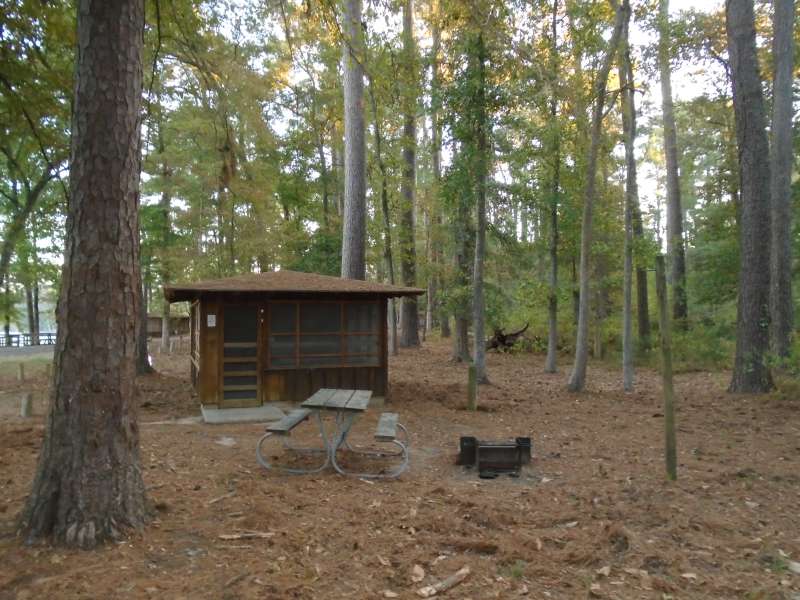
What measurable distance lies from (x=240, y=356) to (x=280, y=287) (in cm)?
146

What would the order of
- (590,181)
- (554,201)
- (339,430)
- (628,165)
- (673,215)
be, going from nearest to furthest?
(339,430) → (590,181) → (628,165) → (554,201) → (673,215)

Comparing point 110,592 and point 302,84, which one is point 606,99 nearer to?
point 110,592

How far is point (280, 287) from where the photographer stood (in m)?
9.14

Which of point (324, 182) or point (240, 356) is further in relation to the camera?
point (324, 182)

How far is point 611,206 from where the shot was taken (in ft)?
50.9

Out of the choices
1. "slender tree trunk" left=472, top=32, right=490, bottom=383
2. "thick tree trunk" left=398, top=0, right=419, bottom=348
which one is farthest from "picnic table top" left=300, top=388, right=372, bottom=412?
"thick tree trunk" left=398, top=0, right=419, bottom=348

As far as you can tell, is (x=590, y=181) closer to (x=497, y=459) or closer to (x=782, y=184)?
(x=782, y=184)

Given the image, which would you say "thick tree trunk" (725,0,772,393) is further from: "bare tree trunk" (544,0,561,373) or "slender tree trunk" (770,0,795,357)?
"bare tree trunk" (544,0,561,373)

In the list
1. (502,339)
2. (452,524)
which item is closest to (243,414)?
(452,524)

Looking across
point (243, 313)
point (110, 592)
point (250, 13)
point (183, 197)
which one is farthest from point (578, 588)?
point (183, 197)

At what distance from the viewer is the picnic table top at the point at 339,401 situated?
210 inches

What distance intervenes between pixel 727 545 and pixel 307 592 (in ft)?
9.57

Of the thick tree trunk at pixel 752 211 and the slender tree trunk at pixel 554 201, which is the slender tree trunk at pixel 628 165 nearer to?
the slender tree trunk at pixel 554 201

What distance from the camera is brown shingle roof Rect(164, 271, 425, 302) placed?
8766mm
